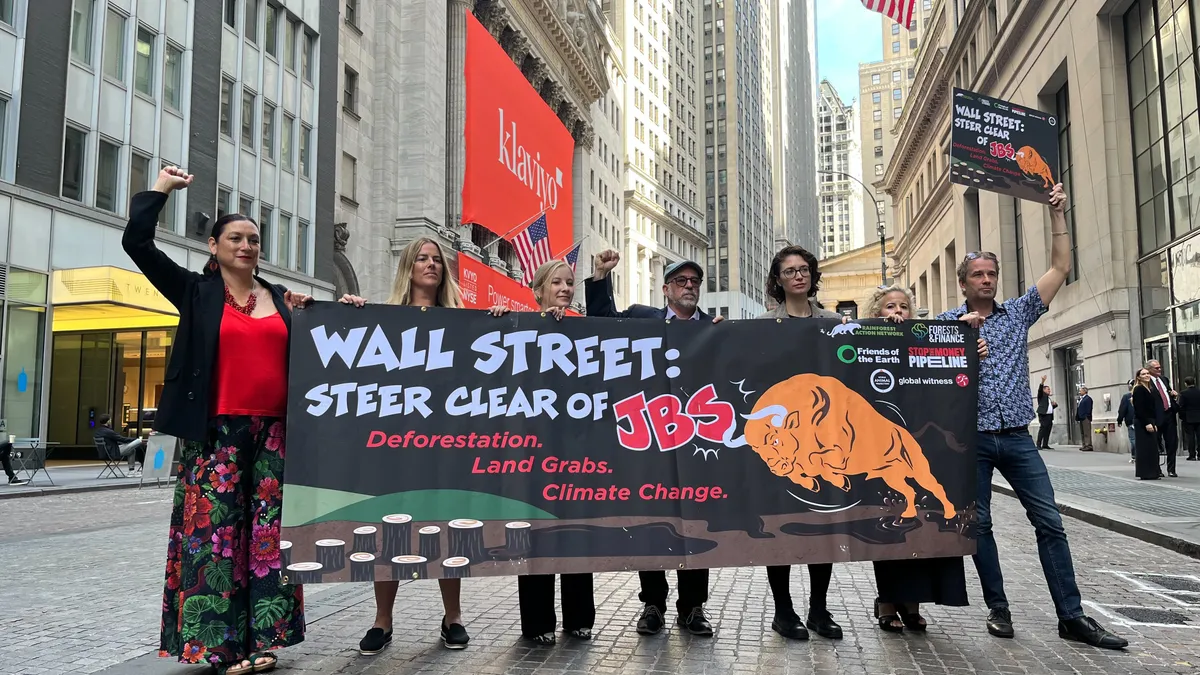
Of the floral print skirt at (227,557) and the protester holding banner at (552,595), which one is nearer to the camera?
the floral print skirt at (227,557)

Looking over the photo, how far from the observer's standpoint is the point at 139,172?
2452 cm

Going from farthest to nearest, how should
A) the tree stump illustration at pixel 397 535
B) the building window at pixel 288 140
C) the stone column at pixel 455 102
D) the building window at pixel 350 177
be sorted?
the stone column at pixel 455 102
the building window at pixel 350 177
the building window at pixel 288 140
the tree stump illustration at pixel 397 535

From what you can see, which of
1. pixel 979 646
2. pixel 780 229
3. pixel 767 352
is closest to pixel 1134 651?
pixel 979 646

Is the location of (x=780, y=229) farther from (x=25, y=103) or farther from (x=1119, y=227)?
(x=25, y=103)

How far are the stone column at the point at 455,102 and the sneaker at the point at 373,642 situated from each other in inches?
1467

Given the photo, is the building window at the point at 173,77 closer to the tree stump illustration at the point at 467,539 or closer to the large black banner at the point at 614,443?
the large black banner at the point at 614,443

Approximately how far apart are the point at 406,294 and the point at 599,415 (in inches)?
52.0

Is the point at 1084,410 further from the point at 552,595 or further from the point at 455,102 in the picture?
the point at 455,102

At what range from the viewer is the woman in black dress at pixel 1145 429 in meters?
15.5

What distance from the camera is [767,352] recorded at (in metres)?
5.27

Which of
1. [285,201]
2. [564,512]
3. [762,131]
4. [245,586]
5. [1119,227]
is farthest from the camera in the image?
[762,131]

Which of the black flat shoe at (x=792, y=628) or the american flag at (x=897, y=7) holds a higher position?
the american flag at (x=897, y=7)

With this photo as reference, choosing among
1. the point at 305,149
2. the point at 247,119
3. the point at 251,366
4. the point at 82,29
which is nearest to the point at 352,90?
the point at 305,149

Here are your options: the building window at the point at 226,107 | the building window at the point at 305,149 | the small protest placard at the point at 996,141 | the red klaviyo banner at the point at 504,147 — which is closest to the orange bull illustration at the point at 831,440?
the small protest placard at the point at 996,141
